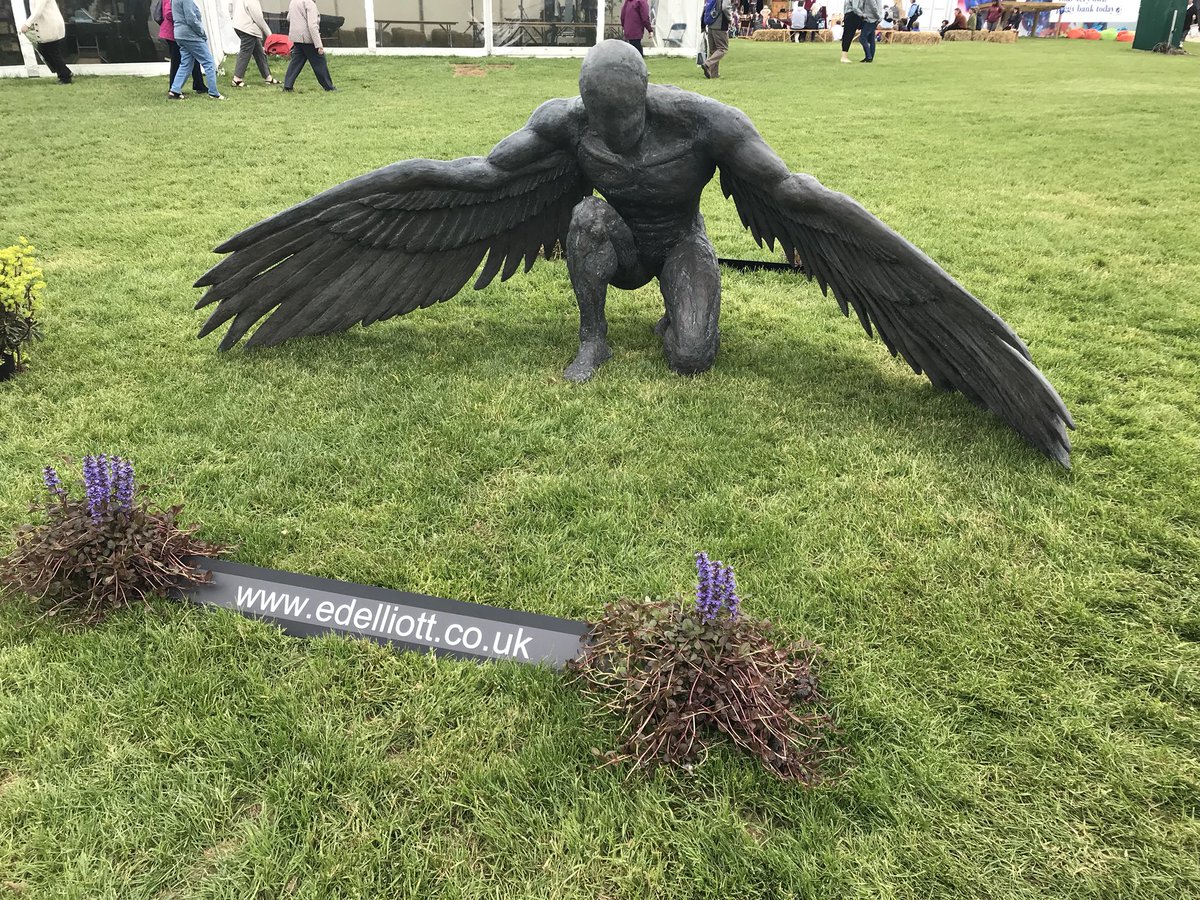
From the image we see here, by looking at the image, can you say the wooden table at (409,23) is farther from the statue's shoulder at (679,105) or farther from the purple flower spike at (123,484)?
the purple flower spike at (123,484)

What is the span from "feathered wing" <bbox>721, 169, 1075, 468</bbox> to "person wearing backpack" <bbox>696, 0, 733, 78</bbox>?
1224cm

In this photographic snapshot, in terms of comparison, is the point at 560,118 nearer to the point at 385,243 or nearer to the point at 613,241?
the point at 613,241

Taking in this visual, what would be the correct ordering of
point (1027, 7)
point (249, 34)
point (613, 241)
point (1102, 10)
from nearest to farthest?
1. point (613, 241)
2. point (249, 34)
3. point (1027, 7)
4. point (1102, 10)

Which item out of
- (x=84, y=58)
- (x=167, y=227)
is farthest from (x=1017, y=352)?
(x=84, y=58)

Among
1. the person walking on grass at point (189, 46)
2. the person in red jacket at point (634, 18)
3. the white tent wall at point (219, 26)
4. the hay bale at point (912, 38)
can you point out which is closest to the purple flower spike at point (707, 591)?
the person walking on grass at point (189, 46)

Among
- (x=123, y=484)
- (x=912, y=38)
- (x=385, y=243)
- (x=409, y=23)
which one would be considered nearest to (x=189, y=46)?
(x=409, y=23)

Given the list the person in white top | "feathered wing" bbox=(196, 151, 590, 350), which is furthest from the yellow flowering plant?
the person in white top

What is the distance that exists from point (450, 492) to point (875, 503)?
1.65 metres

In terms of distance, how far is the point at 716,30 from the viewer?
14383 millimetres

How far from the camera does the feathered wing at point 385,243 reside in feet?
12.2

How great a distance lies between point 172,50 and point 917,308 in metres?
12.9

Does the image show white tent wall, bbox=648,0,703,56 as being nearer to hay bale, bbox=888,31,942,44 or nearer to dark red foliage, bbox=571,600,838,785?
hay bale, bbox=888,31,942,44

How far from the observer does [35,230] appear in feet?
20.1

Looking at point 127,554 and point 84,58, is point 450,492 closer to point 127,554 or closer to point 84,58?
point 127,554
